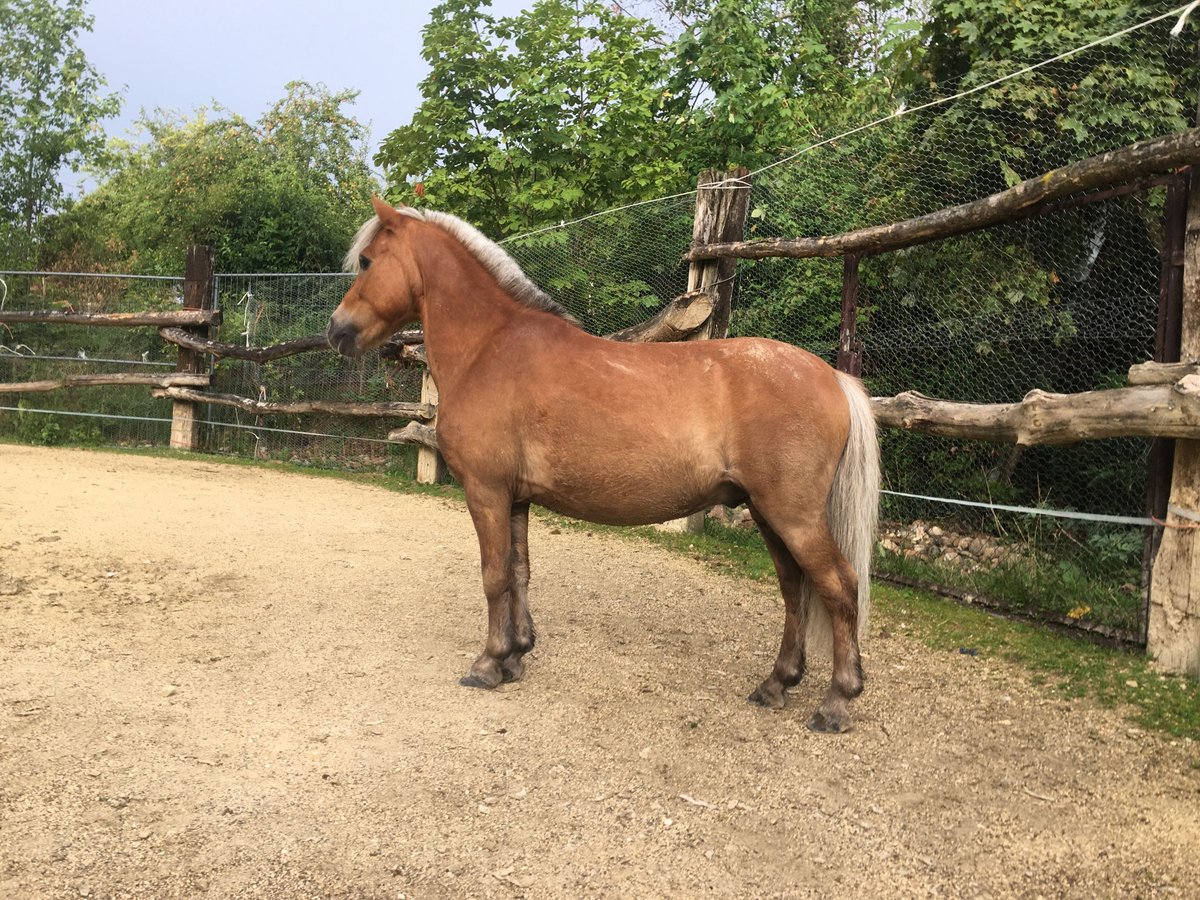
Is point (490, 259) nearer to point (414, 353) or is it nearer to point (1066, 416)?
point (1066, 416)

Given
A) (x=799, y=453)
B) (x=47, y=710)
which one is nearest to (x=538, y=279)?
(x=799, y=453)

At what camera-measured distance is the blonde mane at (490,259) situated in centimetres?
426

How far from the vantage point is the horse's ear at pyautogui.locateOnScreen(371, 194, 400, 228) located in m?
4.21

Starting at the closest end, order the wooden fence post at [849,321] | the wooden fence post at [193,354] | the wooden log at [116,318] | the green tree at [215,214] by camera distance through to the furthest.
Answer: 1. the wooden fence post at [849,321]
2. the wooden log at [116,318]
3. the wooden fence post at [193,354]
4. the green tree at [215,214]

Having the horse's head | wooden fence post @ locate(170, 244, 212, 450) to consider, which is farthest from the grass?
wooden fence post @ locate(170, 244, 212, 450)

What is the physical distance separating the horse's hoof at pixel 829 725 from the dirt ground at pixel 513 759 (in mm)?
66

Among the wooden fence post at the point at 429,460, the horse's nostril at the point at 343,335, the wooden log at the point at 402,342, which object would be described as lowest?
the wooden fence post at the point at 429,460

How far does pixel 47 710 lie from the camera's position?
134 inches

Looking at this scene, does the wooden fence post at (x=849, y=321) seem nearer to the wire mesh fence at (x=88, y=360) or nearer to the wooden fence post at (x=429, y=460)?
the wooden fence post at (x=429, y=460)

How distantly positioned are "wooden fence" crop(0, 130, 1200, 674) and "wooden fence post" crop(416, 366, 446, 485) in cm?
311

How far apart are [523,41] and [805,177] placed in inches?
174

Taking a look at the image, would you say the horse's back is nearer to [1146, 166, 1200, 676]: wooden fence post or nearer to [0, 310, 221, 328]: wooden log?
[1146, 166, 1200, 676]: wooden fence post

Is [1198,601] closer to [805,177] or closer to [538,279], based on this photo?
[805,177]

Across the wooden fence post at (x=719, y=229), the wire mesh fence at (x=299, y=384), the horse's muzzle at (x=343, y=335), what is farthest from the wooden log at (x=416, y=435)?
the horse's muzzle at (x=343, y=335)
